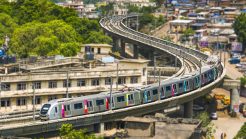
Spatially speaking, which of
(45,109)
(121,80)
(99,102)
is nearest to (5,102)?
(99,102)

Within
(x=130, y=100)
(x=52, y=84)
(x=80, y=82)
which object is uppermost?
(x=52, y=84)

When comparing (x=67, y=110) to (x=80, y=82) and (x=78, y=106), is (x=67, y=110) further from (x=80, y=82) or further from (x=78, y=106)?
(x=80, y=82)

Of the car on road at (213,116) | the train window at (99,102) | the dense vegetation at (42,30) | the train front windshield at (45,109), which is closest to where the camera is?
the train front windshield at (45,109)

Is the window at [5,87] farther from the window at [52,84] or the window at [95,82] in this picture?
the window at [95,82]

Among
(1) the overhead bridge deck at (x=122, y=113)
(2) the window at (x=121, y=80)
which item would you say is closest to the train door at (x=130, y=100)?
(1) the overhead bridge deck at (x=122, y=113)

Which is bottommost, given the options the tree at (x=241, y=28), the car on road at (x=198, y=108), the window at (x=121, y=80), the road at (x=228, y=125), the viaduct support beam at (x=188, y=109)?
the road at (x=228, y=125)

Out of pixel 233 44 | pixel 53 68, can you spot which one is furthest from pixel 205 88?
pixel 233 44
